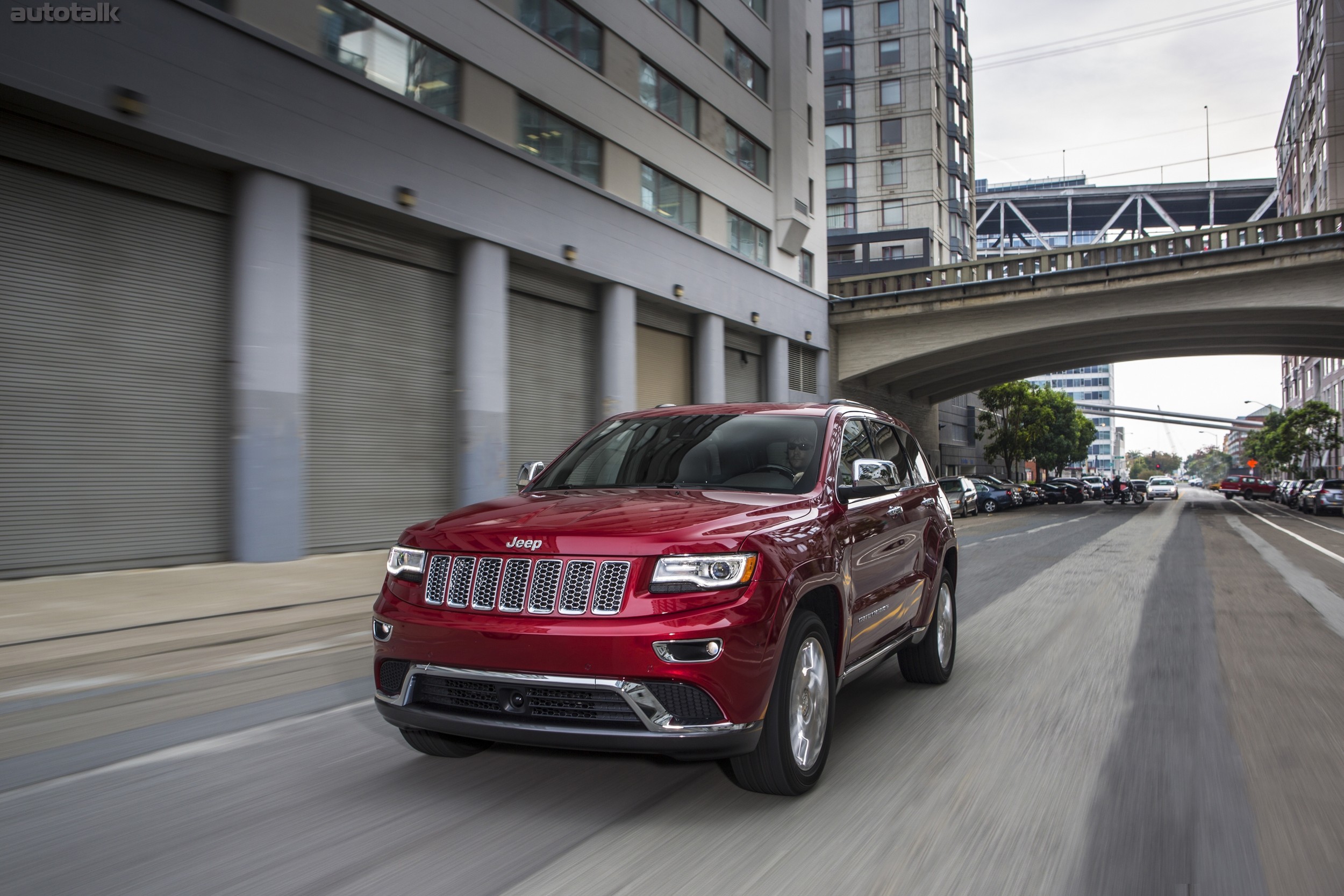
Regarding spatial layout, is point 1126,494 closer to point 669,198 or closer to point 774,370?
point 774,370

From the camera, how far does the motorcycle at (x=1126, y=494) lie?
169ft

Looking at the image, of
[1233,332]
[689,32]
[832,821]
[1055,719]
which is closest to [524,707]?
[832,821]

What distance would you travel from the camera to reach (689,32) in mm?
27391

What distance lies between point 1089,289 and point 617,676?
123 feet

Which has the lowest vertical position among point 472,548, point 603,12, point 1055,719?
point 1055,719

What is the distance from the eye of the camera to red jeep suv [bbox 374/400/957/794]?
345 centimetres

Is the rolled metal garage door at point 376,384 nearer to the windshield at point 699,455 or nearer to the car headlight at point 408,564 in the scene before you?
the windshield at point 699,455

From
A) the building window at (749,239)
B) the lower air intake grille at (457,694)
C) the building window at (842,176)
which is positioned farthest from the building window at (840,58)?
the lower air intake grille at (457,694)

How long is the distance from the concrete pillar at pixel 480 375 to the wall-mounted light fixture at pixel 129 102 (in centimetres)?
671

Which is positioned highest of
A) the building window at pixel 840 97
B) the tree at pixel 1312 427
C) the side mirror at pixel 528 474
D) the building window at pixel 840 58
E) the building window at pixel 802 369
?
the building window at pixel 840 58

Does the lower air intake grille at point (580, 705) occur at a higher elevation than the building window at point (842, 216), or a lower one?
lower

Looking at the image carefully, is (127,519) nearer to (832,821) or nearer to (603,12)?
(832,821)

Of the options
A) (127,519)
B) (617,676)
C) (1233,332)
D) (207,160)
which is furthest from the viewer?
(1233,332)

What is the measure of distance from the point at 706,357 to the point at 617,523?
79.6ft
